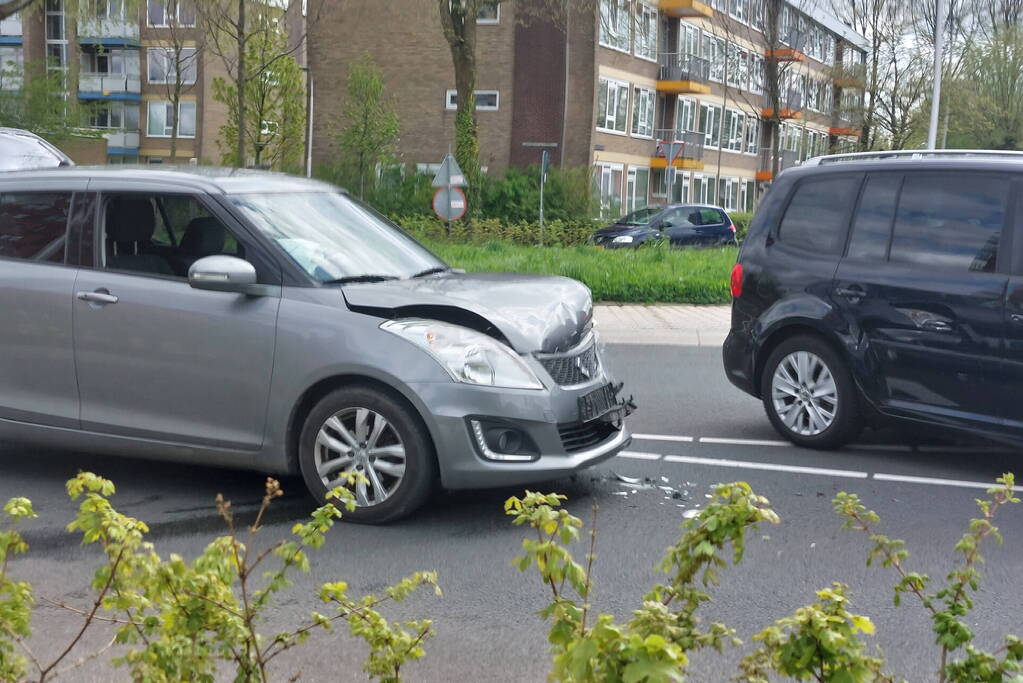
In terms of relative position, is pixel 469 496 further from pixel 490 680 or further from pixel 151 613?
pixel 151 613

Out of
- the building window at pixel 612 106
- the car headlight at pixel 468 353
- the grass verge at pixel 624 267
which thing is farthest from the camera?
the building window at pixel 612 106

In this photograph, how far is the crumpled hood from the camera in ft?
20.1

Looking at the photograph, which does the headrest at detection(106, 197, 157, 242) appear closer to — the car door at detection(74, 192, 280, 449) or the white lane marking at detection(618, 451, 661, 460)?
the car door at detection(74, 192, 280, 449)

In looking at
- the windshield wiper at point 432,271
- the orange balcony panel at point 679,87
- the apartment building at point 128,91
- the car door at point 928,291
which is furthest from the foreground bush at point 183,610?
the apartment building at point 128,91

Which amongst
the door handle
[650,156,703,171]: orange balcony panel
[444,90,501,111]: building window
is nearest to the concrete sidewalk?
the door handle

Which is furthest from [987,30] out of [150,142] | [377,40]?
[150,142]

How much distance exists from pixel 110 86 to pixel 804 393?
68.2 metres

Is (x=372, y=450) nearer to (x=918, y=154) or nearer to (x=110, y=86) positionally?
(x=918, y=154)

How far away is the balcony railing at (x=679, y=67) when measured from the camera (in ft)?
189

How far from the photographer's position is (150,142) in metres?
71.2

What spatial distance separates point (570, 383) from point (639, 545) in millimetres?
855

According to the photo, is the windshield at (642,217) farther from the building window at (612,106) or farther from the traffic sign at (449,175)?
the building window at (612,106)

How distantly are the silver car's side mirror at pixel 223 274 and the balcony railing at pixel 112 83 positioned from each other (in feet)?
224

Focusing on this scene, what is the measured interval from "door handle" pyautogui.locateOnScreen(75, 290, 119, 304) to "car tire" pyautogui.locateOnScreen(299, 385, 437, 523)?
1195 mm
